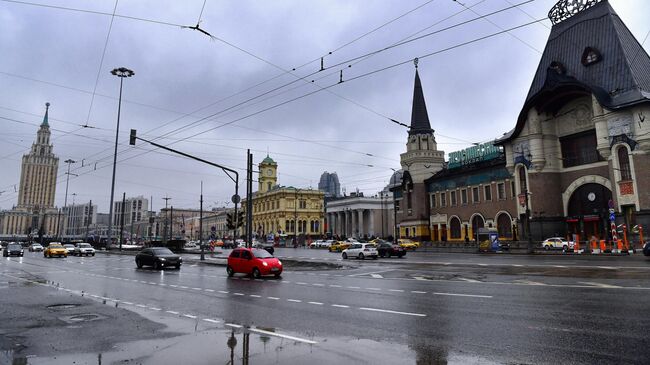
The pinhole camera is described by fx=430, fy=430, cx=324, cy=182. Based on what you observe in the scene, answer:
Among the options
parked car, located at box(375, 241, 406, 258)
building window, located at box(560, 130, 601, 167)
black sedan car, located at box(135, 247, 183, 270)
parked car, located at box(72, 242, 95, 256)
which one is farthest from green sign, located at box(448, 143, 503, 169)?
parked car, located at box(72, 242, 95, 256)

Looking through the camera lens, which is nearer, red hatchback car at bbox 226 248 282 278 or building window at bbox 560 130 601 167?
red hatchback car at bbox 226 248 282 278

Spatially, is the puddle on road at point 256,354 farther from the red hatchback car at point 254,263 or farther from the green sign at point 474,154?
the green sign at point 474,154

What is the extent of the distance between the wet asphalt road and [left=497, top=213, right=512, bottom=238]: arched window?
42.9 m

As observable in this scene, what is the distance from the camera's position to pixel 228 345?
727 centimetres

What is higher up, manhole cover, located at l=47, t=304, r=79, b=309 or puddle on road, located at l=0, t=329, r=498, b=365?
manhole cover, located at l=47, t=304, r=79, b=309

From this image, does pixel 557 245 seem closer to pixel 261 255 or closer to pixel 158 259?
pixel 261 255

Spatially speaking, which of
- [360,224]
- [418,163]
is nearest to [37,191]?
[360,224]

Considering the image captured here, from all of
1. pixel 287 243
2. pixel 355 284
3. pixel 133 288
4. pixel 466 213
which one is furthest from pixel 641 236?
pixel 287 243

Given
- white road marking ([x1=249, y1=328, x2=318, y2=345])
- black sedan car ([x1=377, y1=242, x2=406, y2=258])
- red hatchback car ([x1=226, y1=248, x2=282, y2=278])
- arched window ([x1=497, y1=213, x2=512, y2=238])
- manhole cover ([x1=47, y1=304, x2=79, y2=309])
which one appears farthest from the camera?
arched window ([x1=497, y1=213, x2=512, y2=238])

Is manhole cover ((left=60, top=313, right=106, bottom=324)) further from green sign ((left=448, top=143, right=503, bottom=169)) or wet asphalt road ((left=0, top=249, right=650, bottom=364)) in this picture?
green sign ((left=448, top=143, right=503, bottom=169))

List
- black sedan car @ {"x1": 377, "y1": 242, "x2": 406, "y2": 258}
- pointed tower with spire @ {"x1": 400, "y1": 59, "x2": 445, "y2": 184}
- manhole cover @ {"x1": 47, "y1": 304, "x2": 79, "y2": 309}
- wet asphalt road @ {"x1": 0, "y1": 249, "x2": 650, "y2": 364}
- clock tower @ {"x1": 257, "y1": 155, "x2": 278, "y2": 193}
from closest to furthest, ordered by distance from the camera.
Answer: wet asphalt road @ {"x1": 0, "y1": 249, "x2": 650, "y2": 364} → manhole cover @ {"x1": 47, "y1": 304, "x2": 79, "y2": 309} → black sedan car @ {"x1": 377, "y1": 242, "x2": 406, "y2": 258} → pointed tower with spire @ {"x1": 400, "y1": 59, "x2": 445, "y2": 184} → clock tower @ {"x1": 257, "y1": 155, "x2": 278, "y2": 193}

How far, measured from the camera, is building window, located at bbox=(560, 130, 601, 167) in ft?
161

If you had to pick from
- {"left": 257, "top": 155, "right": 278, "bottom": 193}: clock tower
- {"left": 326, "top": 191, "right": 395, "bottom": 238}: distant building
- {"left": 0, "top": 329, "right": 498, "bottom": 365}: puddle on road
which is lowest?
{"left": 0, "top": 329, "right": 498, "bottom": 365}: puddle on road

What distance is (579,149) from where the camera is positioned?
5097 centimetres
